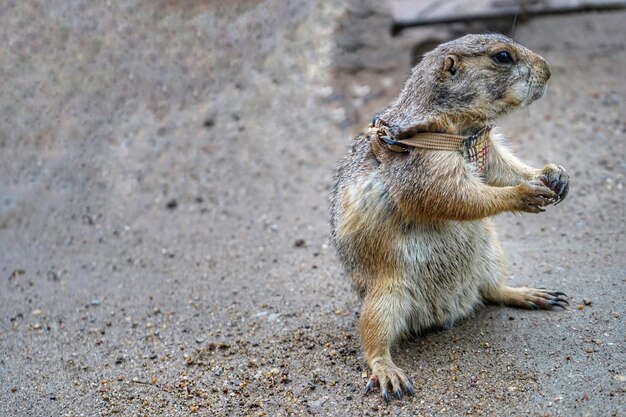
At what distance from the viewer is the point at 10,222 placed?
7477 mm

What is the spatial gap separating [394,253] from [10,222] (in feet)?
14.3

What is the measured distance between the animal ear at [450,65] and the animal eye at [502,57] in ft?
0.69

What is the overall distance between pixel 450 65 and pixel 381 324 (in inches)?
62.2

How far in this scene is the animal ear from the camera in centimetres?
454

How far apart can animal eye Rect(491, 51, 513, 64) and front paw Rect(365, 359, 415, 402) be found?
1.88m

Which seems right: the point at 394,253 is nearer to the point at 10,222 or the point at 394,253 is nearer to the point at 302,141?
the point at 302,141

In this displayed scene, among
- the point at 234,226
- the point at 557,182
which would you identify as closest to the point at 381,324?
the point at 557,182

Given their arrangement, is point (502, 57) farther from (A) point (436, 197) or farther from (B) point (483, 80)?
(A) point (436, 197)

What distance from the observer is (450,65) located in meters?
4.55

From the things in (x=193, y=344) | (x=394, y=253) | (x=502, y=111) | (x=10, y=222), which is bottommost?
(x=10, y=222)

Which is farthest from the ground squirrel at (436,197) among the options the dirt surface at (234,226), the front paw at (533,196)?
the dirt surface at (234,226)

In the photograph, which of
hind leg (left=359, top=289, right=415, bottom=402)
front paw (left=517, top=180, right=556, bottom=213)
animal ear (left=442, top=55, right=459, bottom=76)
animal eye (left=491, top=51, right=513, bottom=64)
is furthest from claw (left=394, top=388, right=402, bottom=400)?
animal eye (left=491, top=51, right=513, bottom=64)

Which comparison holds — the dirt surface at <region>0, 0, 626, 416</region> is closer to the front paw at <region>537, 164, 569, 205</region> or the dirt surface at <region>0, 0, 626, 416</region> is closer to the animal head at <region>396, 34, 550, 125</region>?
the front paw at <region>537, 164, 569, 205</region>

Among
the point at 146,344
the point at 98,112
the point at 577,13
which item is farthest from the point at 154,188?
the point at 577,13
